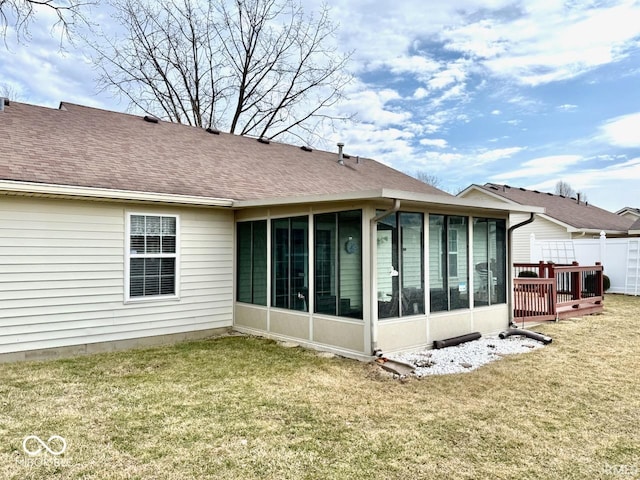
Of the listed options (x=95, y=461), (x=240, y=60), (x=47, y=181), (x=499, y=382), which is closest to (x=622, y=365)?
(x=499, y=382)

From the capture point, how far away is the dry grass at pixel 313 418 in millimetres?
3014

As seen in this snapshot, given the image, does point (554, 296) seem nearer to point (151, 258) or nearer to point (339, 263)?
point (339, 263)

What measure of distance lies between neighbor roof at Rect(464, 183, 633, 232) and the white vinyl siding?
14.7 meters

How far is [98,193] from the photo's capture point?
6027mm

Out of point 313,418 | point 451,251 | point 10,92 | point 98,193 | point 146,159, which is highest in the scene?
point 10,92

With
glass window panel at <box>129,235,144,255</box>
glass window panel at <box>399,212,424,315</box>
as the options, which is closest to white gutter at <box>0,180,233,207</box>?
glass window panel at <box>129,235,144,255</box>

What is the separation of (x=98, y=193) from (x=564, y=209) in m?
20.1

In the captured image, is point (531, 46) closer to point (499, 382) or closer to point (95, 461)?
point (499, 382)

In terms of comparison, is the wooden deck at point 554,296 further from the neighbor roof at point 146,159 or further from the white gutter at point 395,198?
the neighbor roof at point 146,159

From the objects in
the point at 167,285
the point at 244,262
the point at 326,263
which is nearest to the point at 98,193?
the point at 167,285

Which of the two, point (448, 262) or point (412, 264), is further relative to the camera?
point (448, 262)

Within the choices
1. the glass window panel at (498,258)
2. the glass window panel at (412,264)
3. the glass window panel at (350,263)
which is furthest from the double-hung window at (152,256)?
the glass window panel at (498,258)

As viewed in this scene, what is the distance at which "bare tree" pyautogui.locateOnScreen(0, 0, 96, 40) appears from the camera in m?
6.15

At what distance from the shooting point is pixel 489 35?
10.8 meters
